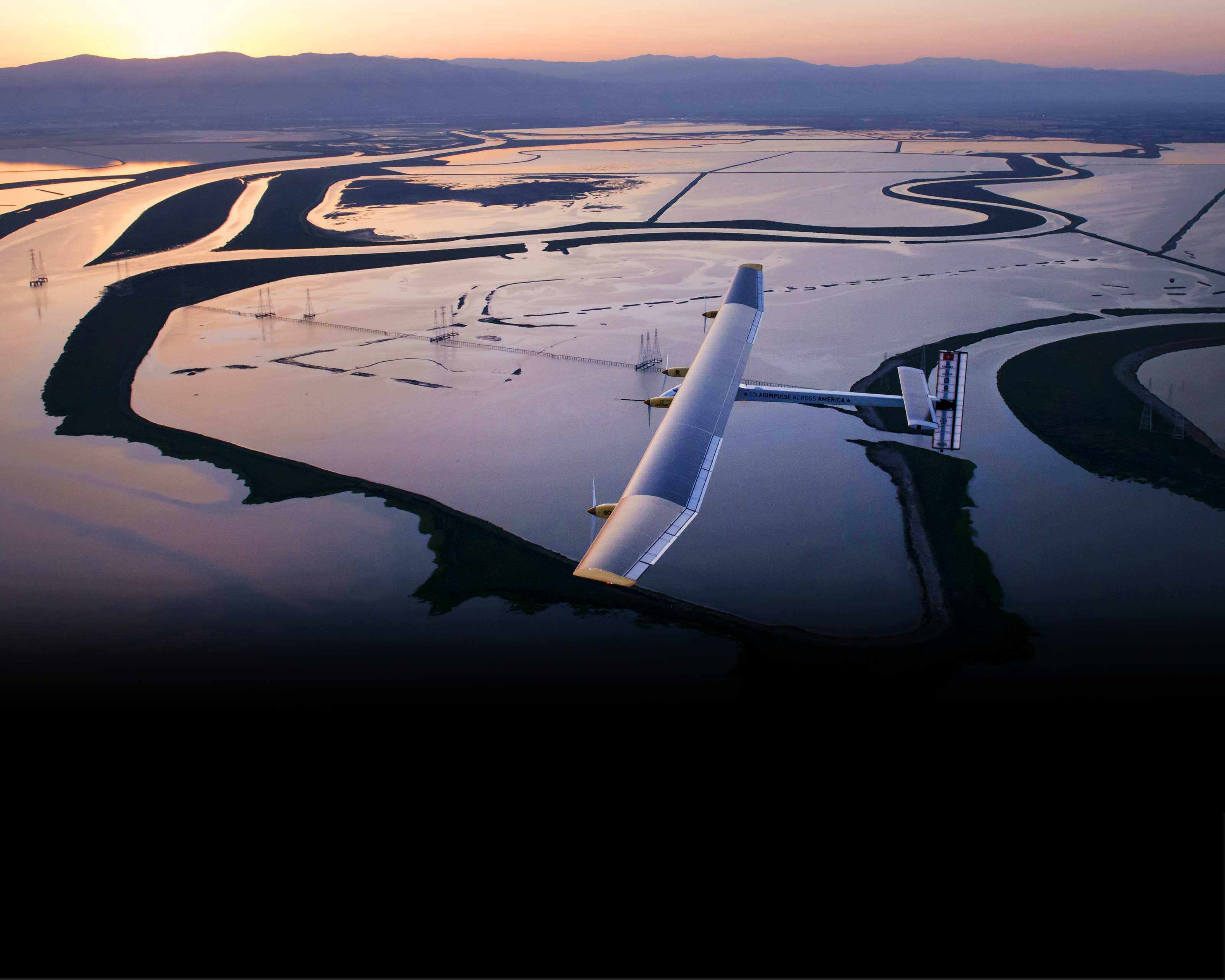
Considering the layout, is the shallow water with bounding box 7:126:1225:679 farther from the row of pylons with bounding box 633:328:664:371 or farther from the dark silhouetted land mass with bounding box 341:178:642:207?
the dark silhouetted land mass with bounding box 341:178:642:207

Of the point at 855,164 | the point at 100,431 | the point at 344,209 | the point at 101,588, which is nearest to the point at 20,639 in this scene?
the point at 101,588

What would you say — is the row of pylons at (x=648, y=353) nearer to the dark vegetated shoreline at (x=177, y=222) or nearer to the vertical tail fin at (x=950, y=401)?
the vertical tail fin at (x=950, y=401)

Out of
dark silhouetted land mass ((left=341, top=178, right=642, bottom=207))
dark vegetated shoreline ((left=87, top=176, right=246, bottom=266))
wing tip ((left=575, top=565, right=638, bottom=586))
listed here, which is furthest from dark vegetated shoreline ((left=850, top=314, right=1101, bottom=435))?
dark silhouetted land mass ((left=341, top=178, right=642, bottom=207))

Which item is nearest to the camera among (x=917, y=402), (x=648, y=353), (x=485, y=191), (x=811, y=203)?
(x=917, y=402)

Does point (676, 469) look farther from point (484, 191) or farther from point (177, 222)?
point (484, 191)

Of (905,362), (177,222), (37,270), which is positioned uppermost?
(177,222)

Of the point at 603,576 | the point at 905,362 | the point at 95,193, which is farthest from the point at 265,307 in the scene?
the point at 95,193
